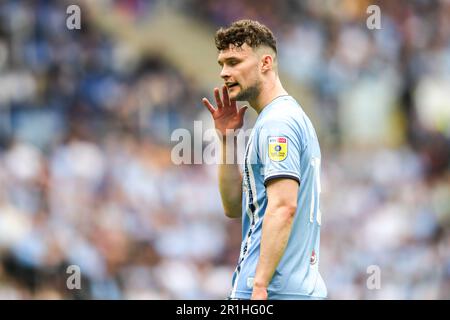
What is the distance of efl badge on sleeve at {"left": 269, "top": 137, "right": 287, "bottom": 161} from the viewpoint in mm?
3936

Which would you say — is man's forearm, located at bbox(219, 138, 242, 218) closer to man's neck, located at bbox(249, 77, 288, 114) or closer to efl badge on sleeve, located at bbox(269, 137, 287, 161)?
man's neck, located at bbox(249, 77, 288, 114)

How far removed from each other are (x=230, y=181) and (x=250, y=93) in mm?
515

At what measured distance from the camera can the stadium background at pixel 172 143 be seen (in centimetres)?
898

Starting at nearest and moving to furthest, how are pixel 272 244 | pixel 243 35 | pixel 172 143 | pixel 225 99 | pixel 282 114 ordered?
pixel 272 244 → pixel 282 114 → pixel 243 35 → pixel 225 99 → pixel 172 143

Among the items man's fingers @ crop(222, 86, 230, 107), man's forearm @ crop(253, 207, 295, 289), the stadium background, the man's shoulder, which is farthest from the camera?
the stadium background

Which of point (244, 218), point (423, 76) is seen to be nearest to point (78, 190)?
point (423, 76)

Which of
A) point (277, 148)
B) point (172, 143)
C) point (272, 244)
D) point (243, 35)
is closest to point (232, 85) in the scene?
point (243, 35)

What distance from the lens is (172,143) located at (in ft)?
31.7

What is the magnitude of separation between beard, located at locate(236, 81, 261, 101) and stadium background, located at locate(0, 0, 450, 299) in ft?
15.8

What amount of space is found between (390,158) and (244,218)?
5.86m

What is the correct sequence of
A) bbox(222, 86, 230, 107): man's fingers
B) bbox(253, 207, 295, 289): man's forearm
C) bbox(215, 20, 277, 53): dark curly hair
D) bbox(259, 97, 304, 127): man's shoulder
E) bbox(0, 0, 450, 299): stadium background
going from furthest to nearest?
bbox(0, 0, 450, 299): stadium background, bbox(222, 86, 230, 107): man's fingers, bbox(215, 20, 277, 53): dark curly hair, bbox(259, 97, 304, 127): man's shoulder, bbox(253, 207, 295, 289): man's forearm

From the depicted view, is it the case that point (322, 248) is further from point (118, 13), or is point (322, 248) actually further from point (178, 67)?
point (118, 13)

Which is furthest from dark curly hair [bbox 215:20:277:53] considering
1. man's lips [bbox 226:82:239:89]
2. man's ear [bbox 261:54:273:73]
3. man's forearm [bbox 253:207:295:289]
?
man's forearm [bbox 253:207:295:289]

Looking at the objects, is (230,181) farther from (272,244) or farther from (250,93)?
(272,244)
